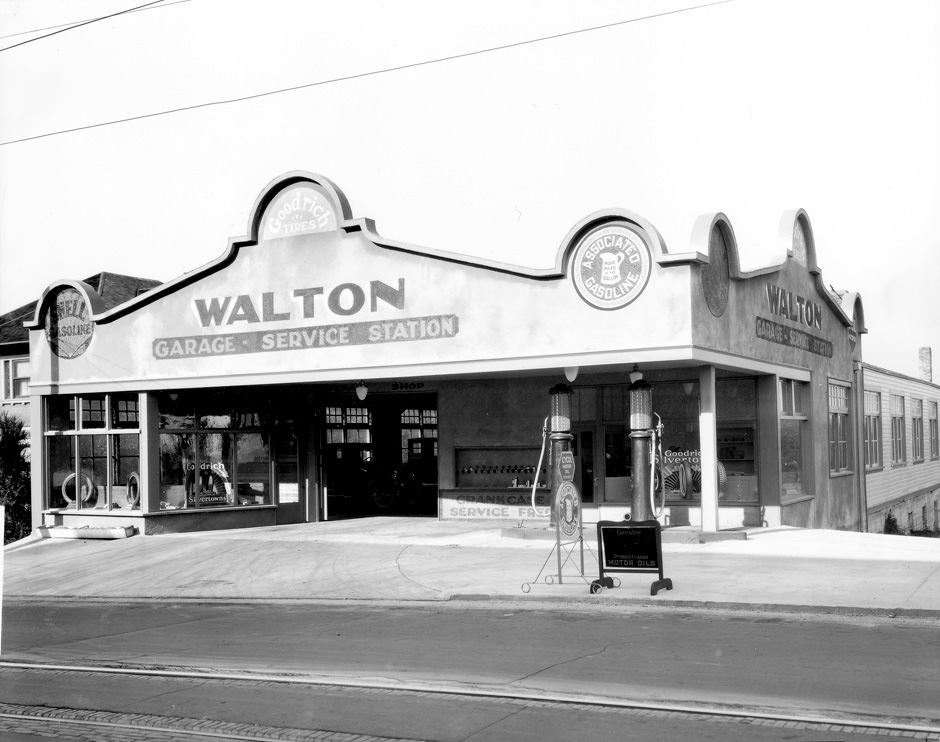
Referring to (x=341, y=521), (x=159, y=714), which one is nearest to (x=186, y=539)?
(x=341, y=521)

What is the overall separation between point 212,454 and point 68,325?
4.40 m

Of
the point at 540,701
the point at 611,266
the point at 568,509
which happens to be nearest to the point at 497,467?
the point at 611,266

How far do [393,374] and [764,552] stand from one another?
7389mm

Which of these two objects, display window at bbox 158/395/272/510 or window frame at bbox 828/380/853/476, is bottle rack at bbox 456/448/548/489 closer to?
display window at bbox 158/395/272/510

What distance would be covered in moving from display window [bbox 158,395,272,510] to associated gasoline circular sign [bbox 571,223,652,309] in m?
9.11

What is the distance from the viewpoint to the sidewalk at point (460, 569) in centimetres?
1319

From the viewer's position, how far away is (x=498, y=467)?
76.2ft

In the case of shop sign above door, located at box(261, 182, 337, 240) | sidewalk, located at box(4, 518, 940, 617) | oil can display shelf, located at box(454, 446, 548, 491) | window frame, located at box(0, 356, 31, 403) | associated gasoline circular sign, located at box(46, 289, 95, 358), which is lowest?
sidewalk, located at box(4, 518, 940, 617)

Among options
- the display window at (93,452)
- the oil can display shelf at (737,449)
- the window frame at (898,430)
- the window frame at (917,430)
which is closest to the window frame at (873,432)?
the window frame at (898,430)

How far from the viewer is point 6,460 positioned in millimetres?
30172

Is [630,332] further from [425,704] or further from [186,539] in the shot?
[425,704]

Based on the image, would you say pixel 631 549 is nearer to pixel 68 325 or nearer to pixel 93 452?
pixel 93 452

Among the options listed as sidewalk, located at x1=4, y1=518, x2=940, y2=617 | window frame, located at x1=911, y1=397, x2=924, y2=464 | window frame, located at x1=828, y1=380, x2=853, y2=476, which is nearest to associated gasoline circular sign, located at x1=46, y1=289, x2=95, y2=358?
sidewalk, located at x1=4, y1=518, x2=940, y2=617

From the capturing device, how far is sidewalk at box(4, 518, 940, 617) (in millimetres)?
13188
